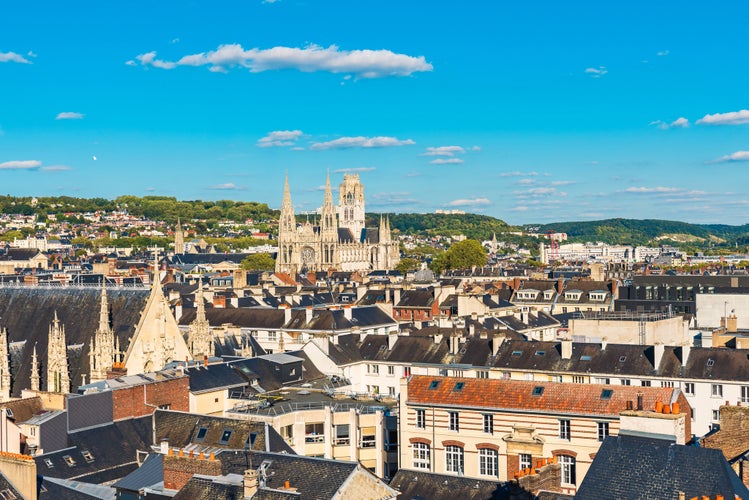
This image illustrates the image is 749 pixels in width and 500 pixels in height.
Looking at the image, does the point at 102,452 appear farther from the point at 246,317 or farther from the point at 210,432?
the point at 246,317

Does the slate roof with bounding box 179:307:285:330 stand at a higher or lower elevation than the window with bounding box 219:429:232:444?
higher

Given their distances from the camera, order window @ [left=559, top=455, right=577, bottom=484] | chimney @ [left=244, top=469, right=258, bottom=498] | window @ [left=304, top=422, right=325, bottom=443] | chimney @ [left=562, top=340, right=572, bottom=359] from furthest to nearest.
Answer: chimney @ [left=562, top=340, right=572, bottom=359] < window @ [left=304, top=422, right=325, bottom=443] < window @ [left=559, top=455, right=577, bottom=484] < chimney @ [left=244, top=469, right=258, bottom=498]

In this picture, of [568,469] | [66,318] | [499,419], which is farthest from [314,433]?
[66,318]

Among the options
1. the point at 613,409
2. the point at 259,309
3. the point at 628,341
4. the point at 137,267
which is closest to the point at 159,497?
the point at 613,409

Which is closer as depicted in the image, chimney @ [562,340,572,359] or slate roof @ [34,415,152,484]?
slate roof @ [34,415,152,484]

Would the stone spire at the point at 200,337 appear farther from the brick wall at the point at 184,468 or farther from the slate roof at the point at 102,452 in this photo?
the brick wall at the point at 184,468

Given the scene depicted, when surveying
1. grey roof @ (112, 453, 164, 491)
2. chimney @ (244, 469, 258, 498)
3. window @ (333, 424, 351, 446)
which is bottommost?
window @ (333, 424, 351, 446)

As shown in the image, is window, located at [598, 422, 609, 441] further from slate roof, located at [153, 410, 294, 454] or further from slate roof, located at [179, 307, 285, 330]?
slate roof, located at [179, 307, 285, 330]

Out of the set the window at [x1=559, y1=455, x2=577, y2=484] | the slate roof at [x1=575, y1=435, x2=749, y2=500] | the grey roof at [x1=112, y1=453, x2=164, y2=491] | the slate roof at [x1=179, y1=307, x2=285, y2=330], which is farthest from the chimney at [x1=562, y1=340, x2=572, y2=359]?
the slate roof at [x1=575, y1=435, x2=749, y2=500]
